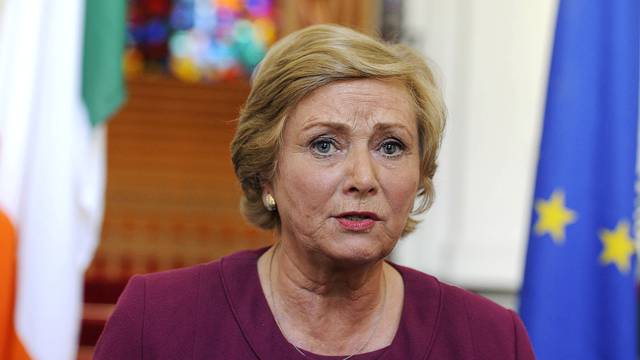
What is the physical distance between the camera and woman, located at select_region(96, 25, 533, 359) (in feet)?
7.38

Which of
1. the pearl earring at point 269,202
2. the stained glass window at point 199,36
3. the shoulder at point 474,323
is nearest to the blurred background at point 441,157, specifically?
the stained glass window at point 199,36

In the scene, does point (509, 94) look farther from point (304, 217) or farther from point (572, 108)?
point (304, 217)

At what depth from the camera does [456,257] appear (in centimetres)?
626

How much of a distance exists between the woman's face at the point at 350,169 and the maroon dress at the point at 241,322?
222mm

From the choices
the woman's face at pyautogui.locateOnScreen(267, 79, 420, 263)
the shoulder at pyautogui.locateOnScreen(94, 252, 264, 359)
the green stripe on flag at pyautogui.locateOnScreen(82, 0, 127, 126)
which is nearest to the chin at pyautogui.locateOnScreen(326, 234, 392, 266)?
the woman's face at pyautogui.locateOnScreen(267, 79, 420, 263)

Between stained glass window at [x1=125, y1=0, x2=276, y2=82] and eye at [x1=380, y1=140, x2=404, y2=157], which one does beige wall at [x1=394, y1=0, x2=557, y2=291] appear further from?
eye at [x1=380, y1=140, x2=404, y2=157]

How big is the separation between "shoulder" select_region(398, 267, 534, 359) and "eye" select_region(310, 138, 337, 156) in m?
0.45

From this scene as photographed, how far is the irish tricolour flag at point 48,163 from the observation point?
345cm

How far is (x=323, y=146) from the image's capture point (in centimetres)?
227

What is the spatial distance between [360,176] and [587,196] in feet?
4.91

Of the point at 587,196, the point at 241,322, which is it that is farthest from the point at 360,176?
the point at 587,196

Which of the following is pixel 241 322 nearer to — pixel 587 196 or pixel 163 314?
pixel 163 314

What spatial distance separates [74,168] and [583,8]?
69.1 inches

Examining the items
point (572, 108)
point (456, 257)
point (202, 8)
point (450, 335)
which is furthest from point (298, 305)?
point (202, 8)
